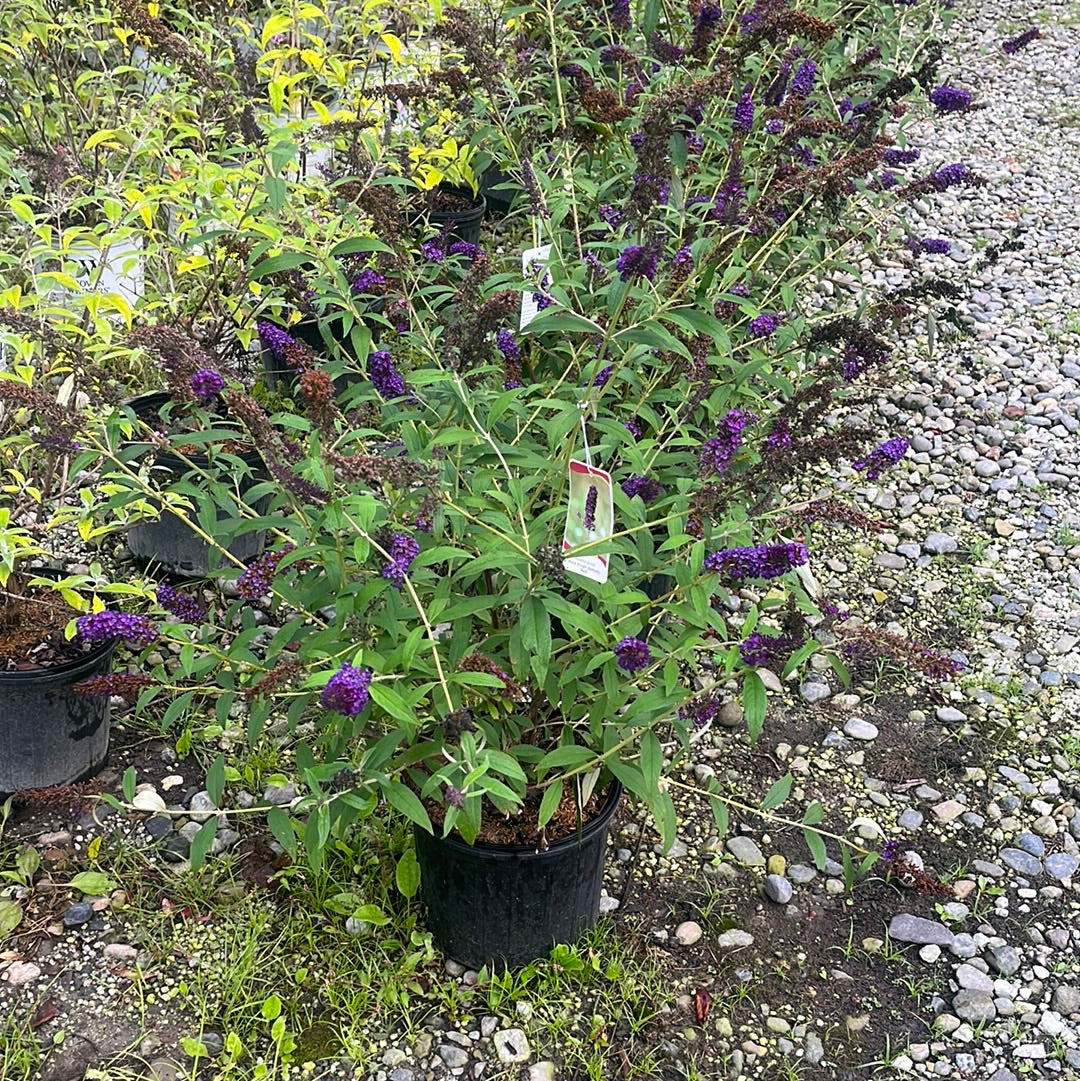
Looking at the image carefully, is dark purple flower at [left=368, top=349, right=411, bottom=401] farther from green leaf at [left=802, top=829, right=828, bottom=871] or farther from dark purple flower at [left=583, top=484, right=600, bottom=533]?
green leaf at [left=802, top=829, right=828, bottom=871]

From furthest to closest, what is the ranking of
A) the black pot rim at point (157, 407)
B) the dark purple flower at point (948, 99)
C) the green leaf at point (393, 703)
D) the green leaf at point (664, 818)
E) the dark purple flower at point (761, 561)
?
the black pot rim at point (157, 407) → the dark purple flower at point (948, 99) → the green leaf at point (664, 818) → the green leaf at point (393, 703) → the dark purple flower at point (761, 561)

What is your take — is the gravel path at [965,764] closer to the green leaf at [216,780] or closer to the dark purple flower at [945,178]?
the green leaf at [216,780]

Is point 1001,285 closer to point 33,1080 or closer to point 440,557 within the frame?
point 440,557

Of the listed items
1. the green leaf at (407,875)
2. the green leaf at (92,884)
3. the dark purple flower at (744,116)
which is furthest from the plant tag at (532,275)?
the green leaf at (92,884)

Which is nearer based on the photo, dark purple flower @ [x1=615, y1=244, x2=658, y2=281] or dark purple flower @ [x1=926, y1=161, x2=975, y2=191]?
dark purple flower @ [x1=615, y1=244, x2=658, y2=281]

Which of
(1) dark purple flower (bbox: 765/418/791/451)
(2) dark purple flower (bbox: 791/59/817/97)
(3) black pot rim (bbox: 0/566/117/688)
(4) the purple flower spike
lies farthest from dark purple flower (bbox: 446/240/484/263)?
(3) black pot rim (bbox: 0/566/117/688)

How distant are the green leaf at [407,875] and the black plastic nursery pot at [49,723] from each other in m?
0.83

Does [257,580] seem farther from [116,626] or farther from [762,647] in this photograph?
[762,647]

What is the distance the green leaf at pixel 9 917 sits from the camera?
2.54 meters

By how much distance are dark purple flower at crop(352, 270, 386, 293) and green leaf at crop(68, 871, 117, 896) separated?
1.47 meters

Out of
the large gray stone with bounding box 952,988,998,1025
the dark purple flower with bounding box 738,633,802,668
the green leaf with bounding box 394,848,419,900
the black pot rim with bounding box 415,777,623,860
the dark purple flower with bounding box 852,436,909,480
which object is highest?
the dark purple flower with bounding box 852,436,909,480

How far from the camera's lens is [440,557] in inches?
80.1

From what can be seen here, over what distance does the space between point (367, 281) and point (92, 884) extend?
4.94 feet

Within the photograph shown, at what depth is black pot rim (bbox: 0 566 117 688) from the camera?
268 centimetres
